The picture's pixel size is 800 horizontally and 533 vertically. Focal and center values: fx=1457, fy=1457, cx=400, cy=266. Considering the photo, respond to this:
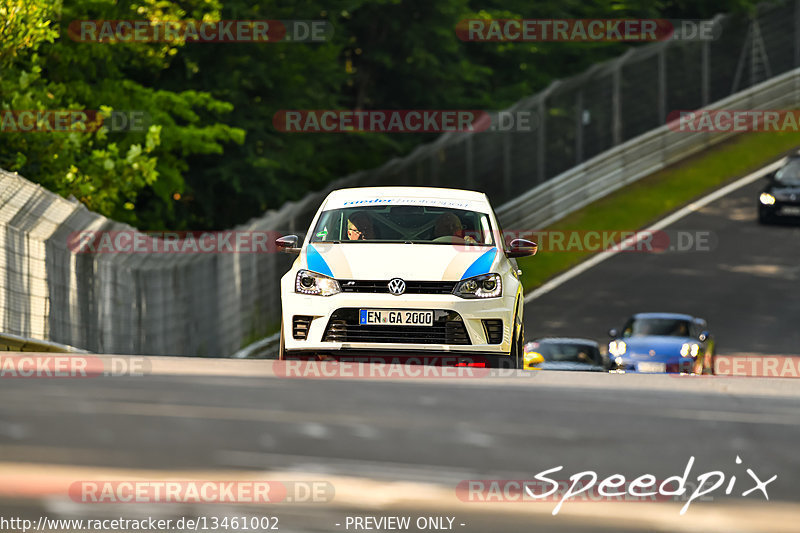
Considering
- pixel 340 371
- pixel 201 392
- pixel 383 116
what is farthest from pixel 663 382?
pixel 383 116

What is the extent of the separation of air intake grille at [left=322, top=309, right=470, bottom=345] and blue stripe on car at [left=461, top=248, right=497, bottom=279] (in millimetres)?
423

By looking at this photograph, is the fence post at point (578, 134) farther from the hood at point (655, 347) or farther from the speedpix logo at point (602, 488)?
the speedpix logo at point (602, 488)

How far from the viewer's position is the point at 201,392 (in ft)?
43.3

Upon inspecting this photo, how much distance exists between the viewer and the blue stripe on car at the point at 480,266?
489 inches

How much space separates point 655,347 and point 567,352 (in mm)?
1966

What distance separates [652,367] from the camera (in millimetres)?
24688

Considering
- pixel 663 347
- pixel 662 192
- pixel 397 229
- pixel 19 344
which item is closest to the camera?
pixel 397 229

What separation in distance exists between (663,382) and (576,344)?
9.25 meters

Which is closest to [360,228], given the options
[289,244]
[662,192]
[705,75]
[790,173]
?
[289,244]

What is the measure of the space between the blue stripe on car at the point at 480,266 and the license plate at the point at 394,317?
51cm

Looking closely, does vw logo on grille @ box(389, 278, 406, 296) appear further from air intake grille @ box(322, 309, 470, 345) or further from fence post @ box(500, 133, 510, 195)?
fence post @ box(500, 133, 510, 195)

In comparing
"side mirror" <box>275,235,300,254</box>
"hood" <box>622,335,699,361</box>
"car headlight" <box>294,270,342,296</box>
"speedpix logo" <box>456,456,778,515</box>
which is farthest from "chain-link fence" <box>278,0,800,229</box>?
"speedpix logo" <box>456,456,778,515</box>

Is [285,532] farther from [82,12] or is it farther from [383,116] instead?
[383,116]

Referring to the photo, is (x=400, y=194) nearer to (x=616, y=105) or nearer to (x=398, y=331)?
(x=398, y=331)
